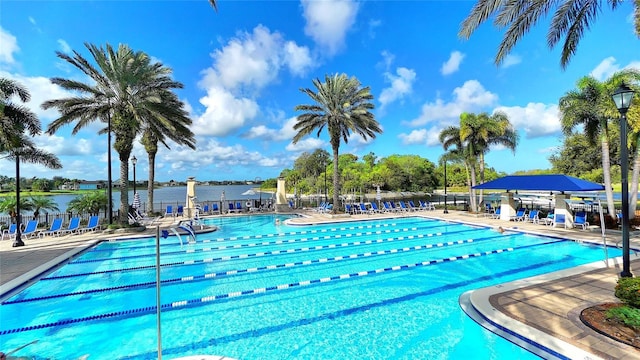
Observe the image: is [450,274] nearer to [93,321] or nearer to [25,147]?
[93,321]

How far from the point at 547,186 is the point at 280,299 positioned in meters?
13.7

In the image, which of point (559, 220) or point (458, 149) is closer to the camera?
point (559, 220)

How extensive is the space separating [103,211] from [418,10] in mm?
21015

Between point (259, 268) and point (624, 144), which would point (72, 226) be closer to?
point (259, 268)

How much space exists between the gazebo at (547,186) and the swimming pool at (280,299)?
274cm

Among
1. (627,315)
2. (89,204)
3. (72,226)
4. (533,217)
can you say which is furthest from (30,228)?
(533,217)

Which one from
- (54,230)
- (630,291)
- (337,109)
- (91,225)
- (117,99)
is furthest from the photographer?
(337,109)

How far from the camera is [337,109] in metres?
19.7

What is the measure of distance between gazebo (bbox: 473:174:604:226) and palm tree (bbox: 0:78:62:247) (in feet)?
68.7

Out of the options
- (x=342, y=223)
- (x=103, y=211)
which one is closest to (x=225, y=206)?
(x=103, y=211)

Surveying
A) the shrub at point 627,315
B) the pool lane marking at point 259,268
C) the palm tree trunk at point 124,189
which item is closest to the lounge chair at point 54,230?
the palm tree trunk at point 124,189

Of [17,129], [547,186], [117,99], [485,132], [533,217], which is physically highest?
[117,99]

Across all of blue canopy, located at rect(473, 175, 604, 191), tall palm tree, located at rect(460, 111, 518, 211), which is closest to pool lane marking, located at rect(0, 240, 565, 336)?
blue canopy, located at rect(473, 175, 604, 191)

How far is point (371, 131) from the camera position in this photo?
20.6m
